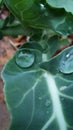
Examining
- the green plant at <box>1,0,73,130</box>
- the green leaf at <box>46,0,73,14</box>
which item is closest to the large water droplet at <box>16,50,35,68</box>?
the green plant at <box>1,0,73,130</box>

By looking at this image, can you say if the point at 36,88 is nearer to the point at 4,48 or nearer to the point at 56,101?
the point at 56,101

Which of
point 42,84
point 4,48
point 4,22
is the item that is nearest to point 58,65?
point 42,84

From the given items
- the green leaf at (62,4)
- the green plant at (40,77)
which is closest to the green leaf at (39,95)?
the green plant at (40,77)

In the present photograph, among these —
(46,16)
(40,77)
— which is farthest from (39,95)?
(46,16)

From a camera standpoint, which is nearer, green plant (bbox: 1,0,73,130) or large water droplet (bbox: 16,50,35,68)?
green plant (bbox: 1,0,73,130)

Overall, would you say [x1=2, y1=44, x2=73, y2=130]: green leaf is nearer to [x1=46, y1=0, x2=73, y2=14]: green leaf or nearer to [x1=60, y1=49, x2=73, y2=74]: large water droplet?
[x1=60, y1=49, x2=73, y2=74]: large water droplet

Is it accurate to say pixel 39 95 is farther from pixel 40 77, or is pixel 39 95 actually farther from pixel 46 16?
pixel 46 16

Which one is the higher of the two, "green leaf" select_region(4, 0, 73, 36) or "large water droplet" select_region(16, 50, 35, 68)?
"green leaf" select_region(4, 0, 73, 36)

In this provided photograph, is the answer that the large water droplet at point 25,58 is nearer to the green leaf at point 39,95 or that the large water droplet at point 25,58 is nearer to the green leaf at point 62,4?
the green leaf at point 39,95
